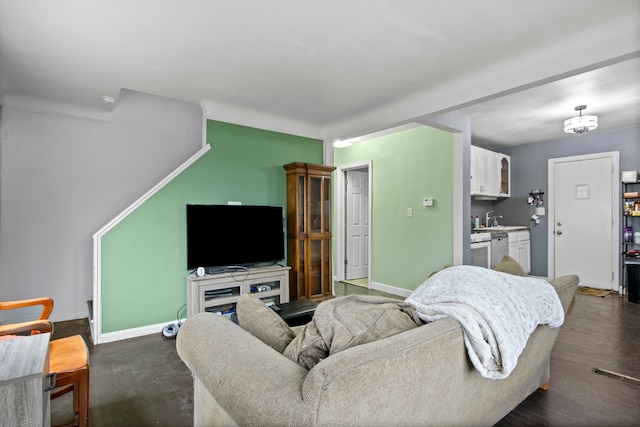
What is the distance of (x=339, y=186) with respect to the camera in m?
5.79

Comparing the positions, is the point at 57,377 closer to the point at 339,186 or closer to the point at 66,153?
the point at 66,153

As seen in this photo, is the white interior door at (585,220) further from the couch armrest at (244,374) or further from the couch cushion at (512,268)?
the couch armrest at (244,374)

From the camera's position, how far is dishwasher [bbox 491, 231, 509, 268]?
505cm

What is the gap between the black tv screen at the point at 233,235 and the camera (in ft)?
11.5

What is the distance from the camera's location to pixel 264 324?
141 cm

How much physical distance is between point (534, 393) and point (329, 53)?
2.78m

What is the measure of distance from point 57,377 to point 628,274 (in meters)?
6.07

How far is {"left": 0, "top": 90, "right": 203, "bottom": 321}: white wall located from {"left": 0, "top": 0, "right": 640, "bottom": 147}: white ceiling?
0.32 metres

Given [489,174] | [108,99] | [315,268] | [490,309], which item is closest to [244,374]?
[490,309]

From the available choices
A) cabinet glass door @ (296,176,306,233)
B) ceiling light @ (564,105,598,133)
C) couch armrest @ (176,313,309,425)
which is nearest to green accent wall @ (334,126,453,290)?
ceiling light @ (564,105,598,133)

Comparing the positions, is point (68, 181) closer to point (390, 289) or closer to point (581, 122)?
point (390, 289)

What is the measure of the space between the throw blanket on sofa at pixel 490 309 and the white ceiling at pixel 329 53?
A: 1.62 m

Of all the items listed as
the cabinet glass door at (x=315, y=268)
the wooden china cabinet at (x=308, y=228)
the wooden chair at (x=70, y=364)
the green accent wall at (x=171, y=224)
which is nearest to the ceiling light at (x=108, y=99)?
the green accent wall at (x=171, y=224)

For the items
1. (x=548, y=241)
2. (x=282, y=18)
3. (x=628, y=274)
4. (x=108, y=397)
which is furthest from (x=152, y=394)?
(x=548, y=241)
